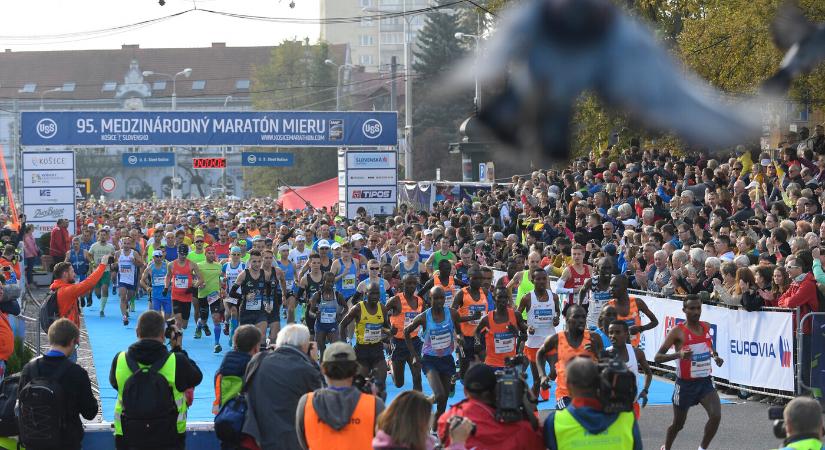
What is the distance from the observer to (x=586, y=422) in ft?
20.1

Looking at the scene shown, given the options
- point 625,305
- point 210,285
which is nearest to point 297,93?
point 210,285

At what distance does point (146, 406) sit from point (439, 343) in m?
5.51

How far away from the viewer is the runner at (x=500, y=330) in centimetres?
1295

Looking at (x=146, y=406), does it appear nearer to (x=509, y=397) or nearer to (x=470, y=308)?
(x=509, y=397)

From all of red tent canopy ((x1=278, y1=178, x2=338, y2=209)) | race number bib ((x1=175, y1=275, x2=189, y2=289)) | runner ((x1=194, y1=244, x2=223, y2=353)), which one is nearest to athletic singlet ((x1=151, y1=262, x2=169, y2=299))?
runner ((x1=194, y1=244, x2=223, y2=353))

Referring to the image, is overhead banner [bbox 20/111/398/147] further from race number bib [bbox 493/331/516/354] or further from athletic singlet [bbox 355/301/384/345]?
race number bib [bbox 493/331/516/354]

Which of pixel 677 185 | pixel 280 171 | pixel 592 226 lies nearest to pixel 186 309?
pixel 592 226

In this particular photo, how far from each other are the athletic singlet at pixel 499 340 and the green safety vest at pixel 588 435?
6.71 meters

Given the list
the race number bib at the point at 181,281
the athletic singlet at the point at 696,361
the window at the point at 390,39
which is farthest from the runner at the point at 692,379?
the window at the point at 390,39

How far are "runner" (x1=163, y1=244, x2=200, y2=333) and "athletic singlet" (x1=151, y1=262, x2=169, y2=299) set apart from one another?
365 mm

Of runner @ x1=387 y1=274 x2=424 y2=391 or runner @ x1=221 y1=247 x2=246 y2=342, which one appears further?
runner @ x1=221 y1=247 x2=246 y2=342

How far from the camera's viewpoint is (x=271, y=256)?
59.0 ft

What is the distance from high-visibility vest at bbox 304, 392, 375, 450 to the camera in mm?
6598

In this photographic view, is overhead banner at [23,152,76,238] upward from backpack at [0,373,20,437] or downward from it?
upward
